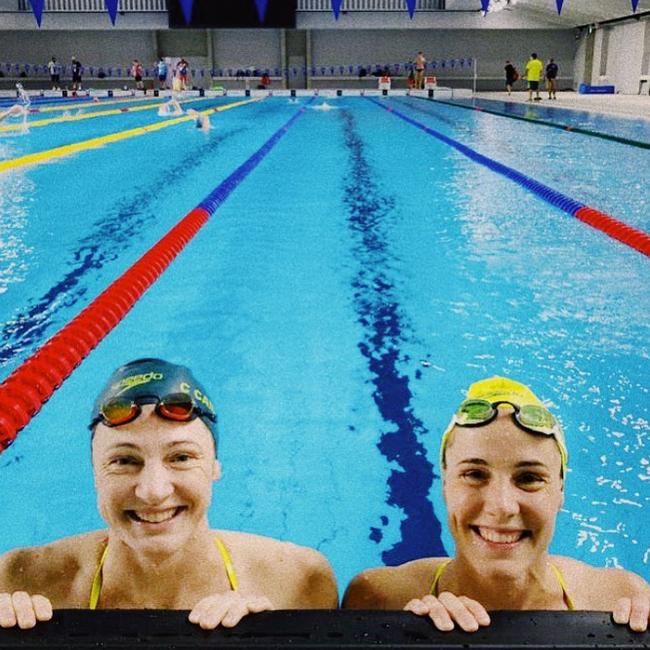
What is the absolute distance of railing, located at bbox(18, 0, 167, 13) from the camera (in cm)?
2553

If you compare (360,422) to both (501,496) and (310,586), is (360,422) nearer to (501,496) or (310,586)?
(310,586)

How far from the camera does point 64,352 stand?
8.68 ft

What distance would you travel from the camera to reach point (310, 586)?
143cm

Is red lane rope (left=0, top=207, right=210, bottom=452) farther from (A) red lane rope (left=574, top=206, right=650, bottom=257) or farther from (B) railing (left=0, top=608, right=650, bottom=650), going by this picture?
(A) red lane rope (left=574, top=206, right=650, bottom=257)

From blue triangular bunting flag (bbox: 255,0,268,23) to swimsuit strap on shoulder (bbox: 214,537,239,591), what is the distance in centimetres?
2461

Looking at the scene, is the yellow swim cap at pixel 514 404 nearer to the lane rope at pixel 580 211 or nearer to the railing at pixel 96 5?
the lane rope at pixel 580 211

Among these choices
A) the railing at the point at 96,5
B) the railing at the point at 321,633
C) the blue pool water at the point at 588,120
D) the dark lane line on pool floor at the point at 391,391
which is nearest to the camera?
the railing at the point at 321,633

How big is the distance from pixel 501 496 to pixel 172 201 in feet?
18.0

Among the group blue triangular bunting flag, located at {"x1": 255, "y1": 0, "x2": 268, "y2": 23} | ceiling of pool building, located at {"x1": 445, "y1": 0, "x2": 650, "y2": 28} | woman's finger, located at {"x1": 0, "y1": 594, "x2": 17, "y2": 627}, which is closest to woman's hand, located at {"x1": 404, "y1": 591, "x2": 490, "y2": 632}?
woman's finger, located at {"x1": 0, "y1": 594, "x2": 17, "y2": 627}

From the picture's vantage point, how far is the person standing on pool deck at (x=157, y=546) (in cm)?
117

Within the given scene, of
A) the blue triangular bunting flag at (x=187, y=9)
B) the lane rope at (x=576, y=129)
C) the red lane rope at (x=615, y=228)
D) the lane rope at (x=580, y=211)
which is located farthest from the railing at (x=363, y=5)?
the red lane rope at (x=615, y=228)

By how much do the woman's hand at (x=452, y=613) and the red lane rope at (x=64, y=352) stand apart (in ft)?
5.07

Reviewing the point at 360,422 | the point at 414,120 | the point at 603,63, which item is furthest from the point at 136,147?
the point at 603,63

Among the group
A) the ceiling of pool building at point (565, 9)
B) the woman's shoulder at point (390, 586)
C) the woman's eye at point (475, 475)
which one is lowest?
the woman's shoulder at point (390, 586)
